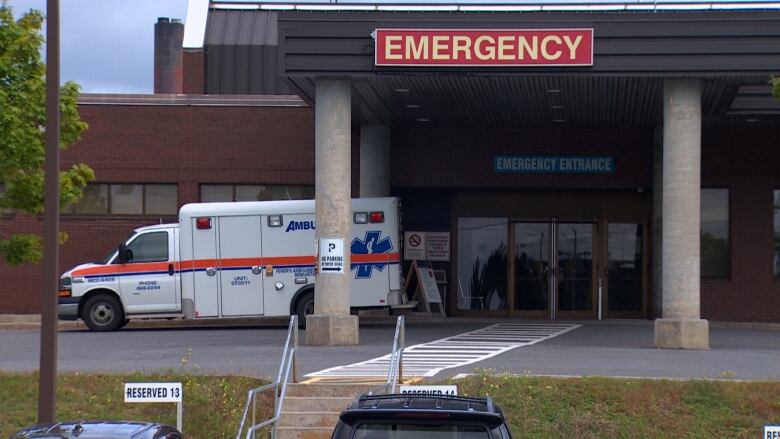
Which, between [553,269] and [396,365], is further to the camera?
[553,269]

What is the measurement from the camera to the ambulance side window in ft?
83.4

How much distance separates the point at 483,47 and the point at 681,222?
472 cm

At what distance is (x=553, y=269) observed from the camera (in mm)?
30297

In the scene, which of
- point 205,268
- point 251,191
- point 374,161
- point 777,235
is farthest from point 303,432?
point 777,235

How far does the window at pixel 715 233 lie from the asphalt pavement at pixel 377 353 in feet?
10.9

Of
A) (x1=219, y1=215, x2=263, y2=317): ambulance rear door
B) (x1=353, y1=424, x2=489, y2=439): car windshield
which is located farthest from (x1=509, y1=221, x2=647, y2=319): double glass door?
(x1=353, y1=424, x2=489, y2=439): car windshield

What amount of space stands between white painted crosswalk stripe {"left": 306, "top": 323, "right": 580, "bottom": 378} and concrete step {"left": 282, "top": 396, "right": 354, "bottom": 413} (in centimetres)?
145

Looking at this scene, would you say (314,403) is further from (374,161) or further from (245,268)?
(374,161)

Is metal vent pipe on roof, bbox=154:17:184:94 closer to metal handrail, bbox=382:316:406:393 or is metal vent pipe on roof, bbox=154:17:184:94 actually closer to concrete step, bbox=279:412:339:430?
metal handrail, bbox=382:316:406:393

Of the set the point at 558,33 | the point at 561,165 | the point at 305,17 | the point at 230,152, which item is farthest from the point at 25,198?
the point at 561,165

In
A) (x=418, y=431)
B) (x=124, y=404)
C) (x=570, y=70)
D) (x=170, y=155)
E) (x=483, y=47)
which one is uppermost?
(x=483, y=47)

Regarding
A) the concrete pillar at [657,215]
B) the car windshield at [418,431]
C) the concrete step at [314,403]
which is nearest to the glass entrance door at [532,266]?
the concrete pillar at [657,215]

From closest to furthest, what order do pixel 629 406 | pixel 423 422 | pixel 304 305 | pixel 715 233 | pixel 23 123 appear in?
pixel 423 422 → pixel 629 406 → pixel 23 123 → pixel 304 305 → pixel 715 233

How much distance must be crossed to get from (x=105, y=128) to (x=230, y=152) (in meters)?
3.27
